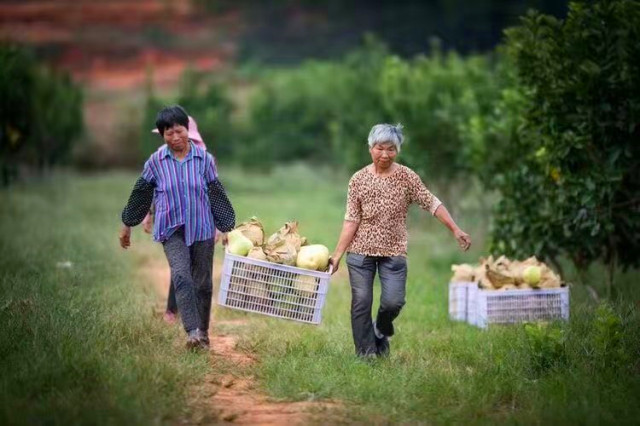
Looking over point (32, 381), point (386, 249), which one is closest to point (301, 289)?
point (386, 249)

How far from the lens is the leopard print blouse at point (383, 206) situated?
768 cm

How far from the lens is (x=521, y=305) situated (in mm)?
9570

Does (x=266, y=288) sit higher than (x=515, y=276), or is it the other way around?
(x=515, y=276)

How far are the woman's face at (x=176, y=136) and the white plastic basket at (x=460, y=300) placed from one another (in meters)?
3.62

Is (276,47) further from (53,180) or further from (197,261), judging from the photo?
(197,261)

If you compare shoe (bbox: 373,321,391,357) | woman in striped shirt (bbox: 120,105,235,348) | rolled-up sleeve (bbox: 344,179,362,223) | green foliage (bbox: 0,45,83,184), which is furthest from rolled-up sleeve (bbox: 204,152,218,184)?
green foliage (bbox: 0,45,83,184)

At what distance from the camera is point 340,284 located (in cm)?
1388

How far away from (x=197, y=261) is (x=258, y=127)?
43.9 m

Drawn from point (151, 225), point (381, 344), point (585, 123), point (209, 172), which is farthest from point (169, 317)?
point (585, 123)

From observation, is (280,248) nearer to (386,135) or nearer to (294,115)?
(386,135)

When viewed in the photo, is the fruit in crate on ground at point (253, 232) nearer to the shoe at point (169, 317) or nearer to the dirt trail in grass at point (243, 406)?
the dirt trail in grass at point (243, 406)

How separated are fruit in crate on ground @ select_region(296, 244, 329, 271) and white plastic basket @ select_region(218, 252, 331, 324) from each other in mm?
138

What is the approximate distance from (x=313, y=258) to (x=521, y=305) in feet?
9.39

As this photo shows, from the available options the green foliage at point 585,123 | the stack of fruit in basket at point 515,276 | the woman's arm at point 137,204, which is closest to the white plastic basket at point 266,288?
the woman's arm at point 137,204
